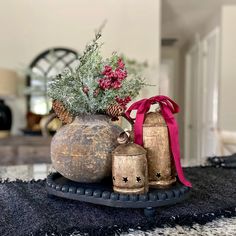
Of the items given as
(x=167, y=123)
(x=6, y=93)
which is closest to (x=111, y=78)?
(x=167, y=123)

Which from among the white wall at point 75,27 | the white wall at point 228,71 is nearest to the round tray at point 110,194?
the white wall at point 75,27

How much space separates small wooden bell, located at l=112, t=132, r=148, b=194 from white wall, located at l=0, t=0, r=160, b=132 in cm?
249

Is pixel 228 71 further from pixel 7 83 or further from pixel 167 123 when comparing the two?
pixel 167 123

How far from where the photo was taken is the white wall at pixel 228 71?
3.77 m

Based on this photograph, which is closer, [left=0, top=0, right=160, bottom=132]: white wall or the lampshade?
the lampshade

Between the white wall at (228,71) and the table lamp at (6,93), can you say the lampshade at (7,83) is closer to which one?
the table lamp at (6,93)

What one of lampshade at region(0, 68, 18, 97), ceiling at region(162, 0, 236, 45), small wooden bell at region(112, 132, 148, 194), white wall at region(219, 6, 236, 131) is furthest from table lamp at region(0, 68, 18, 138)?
white wall at region(219, 6, 236, 131)

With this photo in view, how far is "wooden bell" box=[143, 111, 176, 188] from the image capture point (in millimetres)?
793

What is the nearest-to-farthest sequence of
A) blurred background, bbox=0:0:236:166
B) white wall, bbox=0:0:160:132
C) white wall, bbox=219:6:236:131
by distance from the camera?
blurred background, bbox=0:0:236:166
white wall, bbox=0:0:160:132
white wall, bbox=219:6:236:131

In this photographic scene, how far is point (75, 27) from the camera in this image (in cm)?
324

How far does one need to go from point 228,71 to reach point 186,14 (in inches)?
43.1

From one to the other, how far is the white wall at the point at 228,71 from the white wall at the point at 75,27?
3.20 feet

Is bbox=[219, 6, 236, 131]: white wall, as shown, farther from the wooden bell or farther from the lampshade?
the wooden bell

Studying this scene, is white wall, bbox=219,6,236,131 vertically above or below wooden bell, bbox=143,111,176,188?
above
